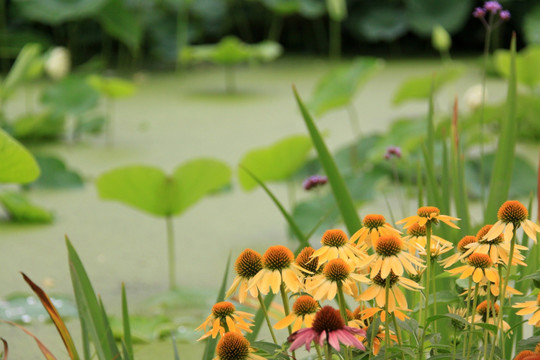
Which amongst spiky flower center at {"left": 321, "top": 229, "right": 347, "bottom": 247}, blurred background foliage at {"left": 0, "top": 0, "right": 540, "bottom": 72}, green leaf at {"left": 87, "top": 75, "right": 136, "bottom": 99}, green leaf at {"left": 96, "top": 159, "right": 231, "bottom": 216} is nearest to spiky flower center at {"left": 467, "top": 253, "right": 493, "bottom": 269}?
spiky flower center at {"left": 321, "top": 229, "right": 347, "bottom": 247}

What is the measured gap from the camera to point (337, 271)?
1.91ft

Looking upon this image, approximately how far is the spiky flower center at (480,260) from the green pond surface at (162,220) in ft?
2.60

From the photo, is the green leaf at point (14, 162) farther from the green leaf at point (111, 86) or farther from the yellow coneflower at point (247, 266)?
the green leaf at point (111, 86)

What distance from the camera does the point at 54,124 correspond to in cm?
278

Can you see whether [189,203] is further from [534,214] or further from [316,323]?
[316,323]

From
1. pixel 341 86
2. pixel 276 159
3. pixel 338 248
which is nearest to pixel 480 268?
pixel 338 248

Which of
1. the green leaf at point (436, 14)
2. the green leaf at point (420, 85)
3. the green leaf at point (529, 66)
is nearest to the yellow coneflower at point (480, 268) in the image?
the green leaf at point (420, 85)

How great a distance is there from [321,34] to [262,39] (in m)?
0.37

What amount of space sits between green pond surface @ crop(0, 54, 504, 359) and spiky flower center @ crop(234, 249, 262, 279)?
0.72 meters

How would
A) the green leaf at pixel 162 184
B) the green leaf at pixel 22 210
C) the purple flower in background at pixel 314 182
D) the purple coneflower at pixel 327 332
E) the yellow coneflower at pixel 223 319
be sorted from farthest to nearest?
the green leaf at pixel 22 210 < the green leaf at pixel 162 184 < the purple flower in background at pixel 314 182 < the yellow coneflower at pixel 223 319 < the purple coneflower at pixel 327 332

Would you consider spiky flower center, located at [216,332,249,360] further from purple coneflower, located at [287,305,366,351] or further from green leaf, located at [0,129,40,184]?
green leaf, located at [0,129,40,184]

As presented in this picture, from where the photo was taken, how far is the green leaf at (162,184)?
1.62 metres

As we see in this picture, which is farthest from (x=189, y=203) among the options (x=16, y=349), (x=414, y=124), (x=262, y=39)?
(x=262, y=39)

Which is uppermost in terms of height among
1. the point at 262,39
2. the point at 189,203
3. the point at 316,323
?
the point at 316,323
